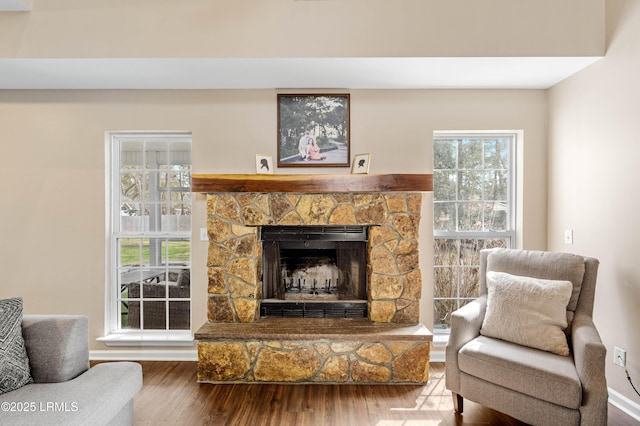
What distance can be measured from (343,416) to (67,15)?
10.5 ft

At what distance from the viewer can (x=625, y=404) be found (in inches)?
96.7

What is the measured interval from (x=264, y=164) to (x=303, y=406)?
6.06 feet

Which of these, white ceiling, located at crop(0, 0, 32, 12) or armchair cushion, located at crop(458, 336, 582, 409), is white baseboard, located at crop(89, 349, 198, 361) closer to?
armchair cushion, located at crop(458, 336, 582, 409)

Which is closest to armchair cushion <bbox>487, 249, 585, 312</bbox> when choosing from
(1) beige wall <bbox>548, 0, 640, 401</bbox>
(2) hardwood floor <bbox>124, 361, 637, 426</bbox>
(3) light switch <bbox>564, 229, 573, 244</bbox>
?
(1) beige wall <bbox>548, 0, 640, 401</bbox>

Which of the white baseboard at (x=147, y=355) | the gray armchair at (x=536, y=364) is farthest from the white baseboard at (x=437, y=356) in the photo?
the white baseboard at (x=147, y=355)

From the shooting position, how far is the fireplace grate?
3.21 meters

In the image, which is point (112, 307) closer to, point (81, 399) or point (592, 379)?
point (81, 399)

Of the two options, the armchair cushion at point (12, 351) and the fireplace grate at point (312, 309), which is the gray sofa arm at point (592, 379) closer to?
the fireplace grate at point (312, 309)

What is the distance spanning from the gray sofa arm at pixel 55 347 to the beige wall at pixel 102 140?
4.67 ft

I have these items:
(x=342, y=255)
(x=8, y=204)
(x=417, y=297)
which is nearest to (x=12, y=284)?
(x=8, y=204)

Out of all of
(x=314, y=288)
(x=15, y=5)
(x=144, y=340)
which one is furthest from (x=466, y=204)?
(x=15, y=5)

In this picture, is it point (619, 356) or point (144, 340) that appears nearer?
point (619, 356)

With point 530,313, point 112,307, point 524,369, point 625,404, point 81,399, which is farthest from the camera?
point 112,307

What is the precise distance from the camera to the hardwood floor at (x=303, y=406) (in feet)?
7.75
